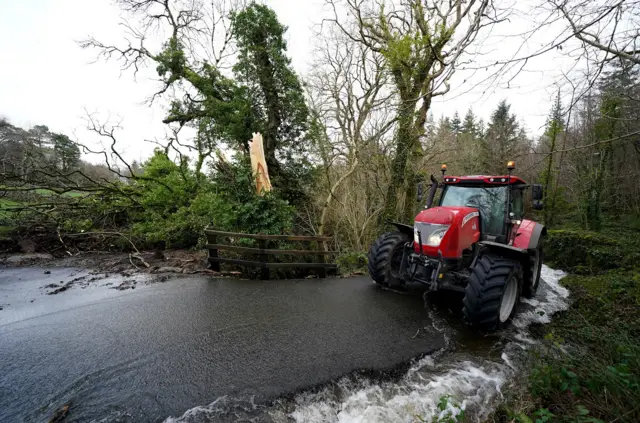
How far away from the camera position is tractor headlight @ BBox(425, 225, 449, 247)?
13.9ft

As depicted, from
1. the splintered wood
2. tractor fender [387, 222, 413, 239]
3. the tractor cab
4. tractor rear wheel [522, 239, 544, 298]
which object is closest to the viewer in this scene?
the tractor cab

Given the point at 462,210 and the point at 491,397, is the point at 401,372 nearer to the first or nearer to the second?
the point at 491,397

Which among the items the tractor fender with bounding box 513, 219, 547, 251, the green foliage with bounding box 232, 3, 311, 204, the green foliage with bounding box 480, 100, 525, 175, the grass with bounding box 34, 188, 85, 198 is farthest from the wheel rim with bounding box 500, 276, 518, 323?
the green foliage with bounding box 480, 100, 525, 175

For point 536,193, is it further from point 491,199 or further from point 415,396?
point 415,396

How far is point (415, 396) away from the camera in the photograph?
8.27 ft

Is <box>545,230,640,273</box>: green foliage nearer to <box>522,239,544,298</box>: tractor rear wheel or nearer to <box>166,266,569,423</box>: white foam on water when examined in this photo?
<box>522,239,544,298</box>: tractor rear wheel

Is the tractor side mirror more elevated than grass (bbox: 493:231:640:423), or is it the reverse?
the tractor side mirror

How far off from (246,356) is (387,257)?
9.95ft

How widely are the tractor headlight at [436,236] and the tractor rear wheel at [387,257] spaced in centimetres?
92

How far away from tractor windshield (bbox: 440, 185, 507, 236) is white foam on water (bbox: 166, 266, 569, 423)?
2.16 metres

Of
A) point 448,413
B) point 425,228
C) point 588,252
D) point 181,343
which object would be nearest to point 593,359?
point 448,413

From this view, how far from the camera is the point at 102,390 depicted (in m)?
2.48

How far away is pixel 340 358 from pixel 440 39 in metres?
7.53

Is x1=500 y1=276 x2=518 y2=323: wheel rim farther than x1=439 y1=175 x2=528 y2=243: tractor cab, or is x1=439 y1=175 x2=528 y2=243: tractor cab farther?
x1=439 y1=175 x2=528 y2=243: tractor cab
